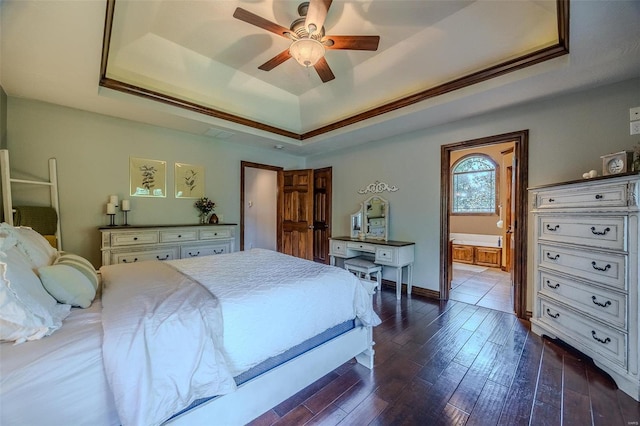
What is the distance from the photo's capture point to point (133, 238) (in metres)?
3.18

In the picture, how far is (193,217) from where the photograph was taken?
4070mm

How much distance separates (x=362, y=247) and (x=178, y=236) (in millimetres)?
2668

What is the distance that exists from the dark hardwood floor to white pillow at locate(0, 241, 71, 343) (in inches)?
45.9

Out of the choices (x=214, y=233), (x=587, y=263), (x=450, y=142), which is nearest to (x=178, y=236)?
(x=214, y=233)

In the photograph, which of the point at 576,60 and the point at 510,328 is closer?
the point at 576,60

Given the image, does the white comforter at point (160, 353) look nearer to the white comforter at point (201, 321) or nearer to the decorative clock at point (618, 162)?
the white comforter at point (201, 321)

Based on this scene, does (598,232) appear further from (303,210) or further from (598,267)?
(303,210)

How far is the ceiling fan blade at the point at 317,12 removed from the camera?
69.2 inches

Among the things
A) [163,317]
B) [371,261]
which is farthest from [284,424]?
[371,261]

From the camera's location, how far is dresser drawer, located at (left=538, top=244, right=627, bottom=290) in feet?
5.96

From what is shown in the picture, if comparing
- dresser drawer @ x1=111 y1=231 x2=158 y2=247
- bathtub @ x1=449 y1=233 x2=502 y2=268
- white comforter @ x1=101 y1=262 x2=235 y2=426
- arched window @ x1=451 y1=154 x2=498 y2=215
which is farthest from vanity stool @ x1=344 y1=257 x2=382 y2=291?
arched window @ x1=451 y1=154 x2=498 y2=215

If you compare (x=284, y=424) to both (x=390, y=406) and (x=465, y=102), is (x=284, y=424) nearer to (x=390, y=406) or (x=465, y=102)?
(x=390, y=406)

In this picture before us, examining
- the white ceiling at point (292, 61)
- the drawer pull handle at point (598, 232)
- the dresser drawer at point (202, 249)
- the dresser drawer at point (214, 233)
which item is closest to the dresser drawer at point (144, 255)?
the dresser drawer at point (202, 249)

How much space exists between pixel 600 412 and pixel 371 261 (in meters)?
2.63
